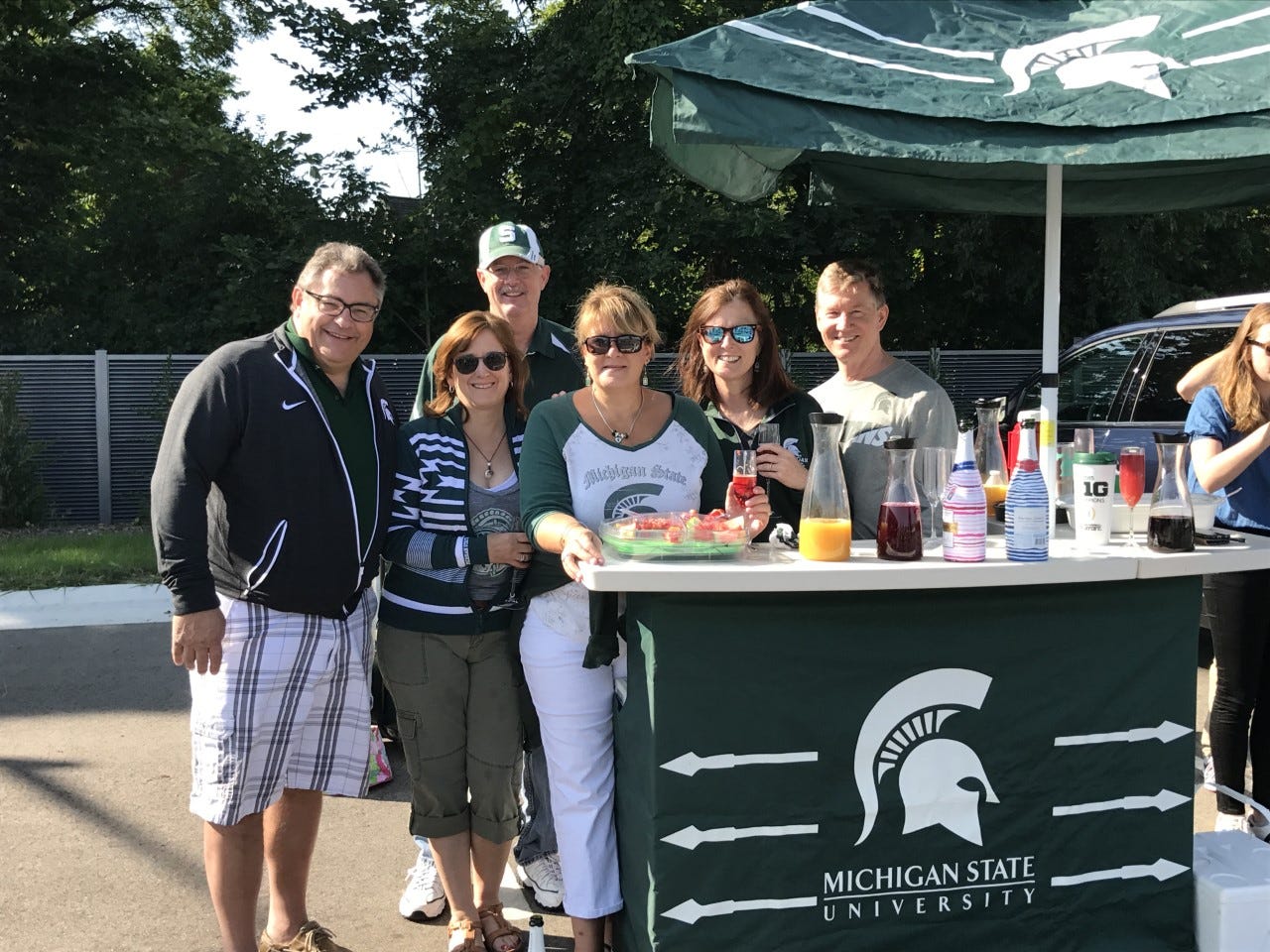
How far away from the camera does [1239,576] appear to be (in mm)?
3645

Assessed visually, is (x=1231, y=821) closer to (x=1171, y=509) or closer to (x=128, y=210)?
(x=1171, y=509)

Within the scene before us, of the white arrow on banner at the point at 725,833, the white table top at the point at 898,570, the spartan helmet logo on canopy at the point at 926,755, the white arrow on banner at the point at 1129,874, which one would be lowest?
the white arrow on banner at the point at 1129,874

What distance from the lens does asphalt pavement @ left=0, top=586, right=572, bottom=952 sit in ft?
11.4

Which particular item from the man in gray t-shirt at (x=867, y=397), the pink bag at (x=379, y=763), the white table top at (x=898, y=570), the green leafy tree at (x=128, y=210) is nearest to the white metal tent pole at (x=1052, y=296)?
the man in gray t-shirt at (x=867, y=397)

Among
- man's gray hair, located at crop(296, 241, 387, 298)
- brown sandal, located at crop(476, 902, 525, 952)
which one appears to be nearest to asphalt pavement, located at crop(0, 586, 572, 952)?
brown sandal, located at crop(476, 902, 525, 952)

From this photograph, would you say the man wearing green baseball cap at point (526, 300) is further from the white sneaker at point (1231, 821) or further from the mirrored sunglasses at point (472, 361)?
the white sneaker at point (1231, 821)

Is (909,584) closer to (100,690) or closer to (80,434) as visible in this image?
(100,690)

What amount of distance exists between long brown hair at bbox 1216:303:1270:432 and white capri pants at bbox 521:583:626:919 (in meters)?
2.29

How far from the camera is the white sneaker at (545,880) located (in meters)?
3.62

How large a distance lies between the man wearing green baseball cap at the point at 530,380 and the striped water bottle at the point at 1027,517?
1632mm

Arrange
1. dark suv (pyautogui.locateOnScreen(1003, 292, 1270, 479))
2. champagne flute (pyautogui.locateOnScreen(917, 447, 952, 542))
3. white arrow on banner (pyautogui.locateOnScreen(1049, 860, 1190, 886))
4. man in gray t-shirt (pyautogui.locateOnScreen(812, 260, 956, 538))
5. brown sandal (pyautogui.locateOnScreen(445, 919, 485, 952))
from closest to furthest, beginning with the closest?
white arrow on banner (pyautogui.locateOnScreen(1049, 860, 1190, 886))
champagne flute (pyautogui.locateOnScreen(917, 447, 952, 542))
brown sandal (pyautogui.locateOnScreen(445, 919, 485, 952))
man in gray t-shirt (pyautogui.locateOnScreen(812, 260, 956, 538))
dark suv (pyautogui.locateOnScreen(1003, 292, 1270, 479))

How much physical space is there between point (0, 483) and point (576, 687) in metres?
9.99

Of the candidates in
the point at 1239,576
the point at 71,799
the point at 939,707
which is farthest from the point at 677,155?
the point at 71,799

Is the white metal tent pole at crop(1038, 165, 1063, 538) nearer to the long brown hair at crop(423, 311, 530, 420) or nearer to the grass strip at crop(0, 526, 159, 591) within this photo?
the long brown hair at crop(423, 311, 530, 420)
